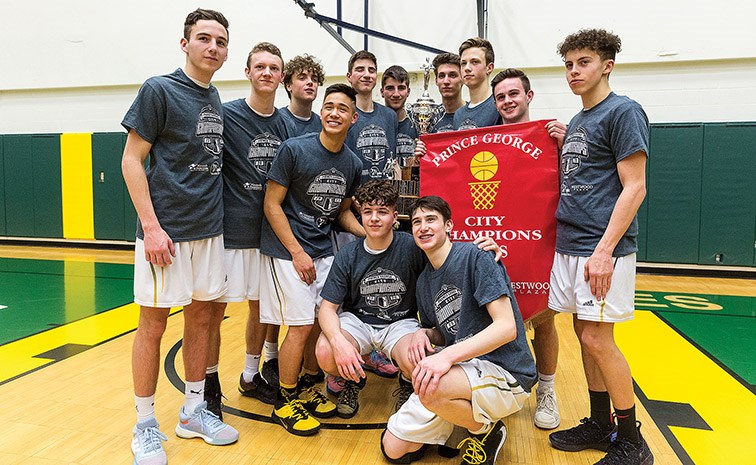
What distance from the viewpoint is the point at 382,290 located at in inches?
108

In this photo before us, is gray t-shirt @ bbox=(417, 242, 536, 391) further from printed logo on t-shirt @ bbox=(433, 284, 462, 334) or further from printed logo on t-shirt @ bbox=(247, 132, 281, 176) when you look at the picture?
printed logo on t-shirt @ bbox=(247, 132, 281, 176)

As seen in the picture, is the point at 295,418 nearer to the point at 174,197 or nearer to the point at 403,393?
the point at 403,393

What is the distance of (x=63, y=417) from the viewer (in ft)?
9.12

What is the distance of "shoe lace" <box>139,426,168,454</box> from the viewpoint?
234 centimetres

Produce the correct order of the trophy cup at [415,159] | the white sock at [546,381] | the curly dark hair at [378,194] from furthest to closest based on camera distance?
the trophy cup at [415,159]
the white sock at [546,381]
the curly dark hair at [378,194]

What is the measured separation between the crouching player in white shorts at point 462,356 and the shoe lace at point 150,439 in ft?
3.35

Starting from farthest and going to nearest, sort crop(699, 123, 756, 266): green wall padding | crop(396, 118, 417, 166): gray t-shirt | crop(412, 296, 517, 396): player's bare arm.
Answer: crop(699, 123, 756, 266): green wall padding → crop(396, 118, 417, 166): gray t-shirt → crop(412, 296, 517, 396): player's bare arm

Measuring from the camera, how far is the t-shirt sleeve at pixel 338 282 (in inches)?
106

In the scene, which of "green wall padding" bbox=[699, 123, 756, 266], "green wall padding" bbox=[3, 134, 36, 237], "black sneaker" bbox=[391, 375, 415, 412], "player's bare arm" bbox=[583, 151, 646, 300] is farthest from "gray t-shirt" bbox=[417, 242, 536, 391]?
"green wall padding" bbox=[3, 134, 36, 237]

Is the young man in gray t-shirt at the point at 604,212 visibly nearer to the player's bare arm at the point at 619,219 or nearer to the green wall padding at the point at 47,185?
the player's bare arm at the point at 619,219

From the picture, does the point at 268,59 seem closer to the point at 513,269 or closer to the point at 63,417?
the point at 513,269

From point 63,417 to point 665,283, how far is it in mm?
6449

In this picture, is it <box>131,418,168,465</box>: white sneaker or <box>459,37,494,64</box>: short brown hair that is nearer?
<box>131,418,168,465</box>: white sneaker

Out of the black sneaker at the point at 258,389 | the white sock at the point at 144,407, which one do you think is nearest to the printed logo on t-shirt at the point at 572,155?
the black sneaker at the point at 258,389
